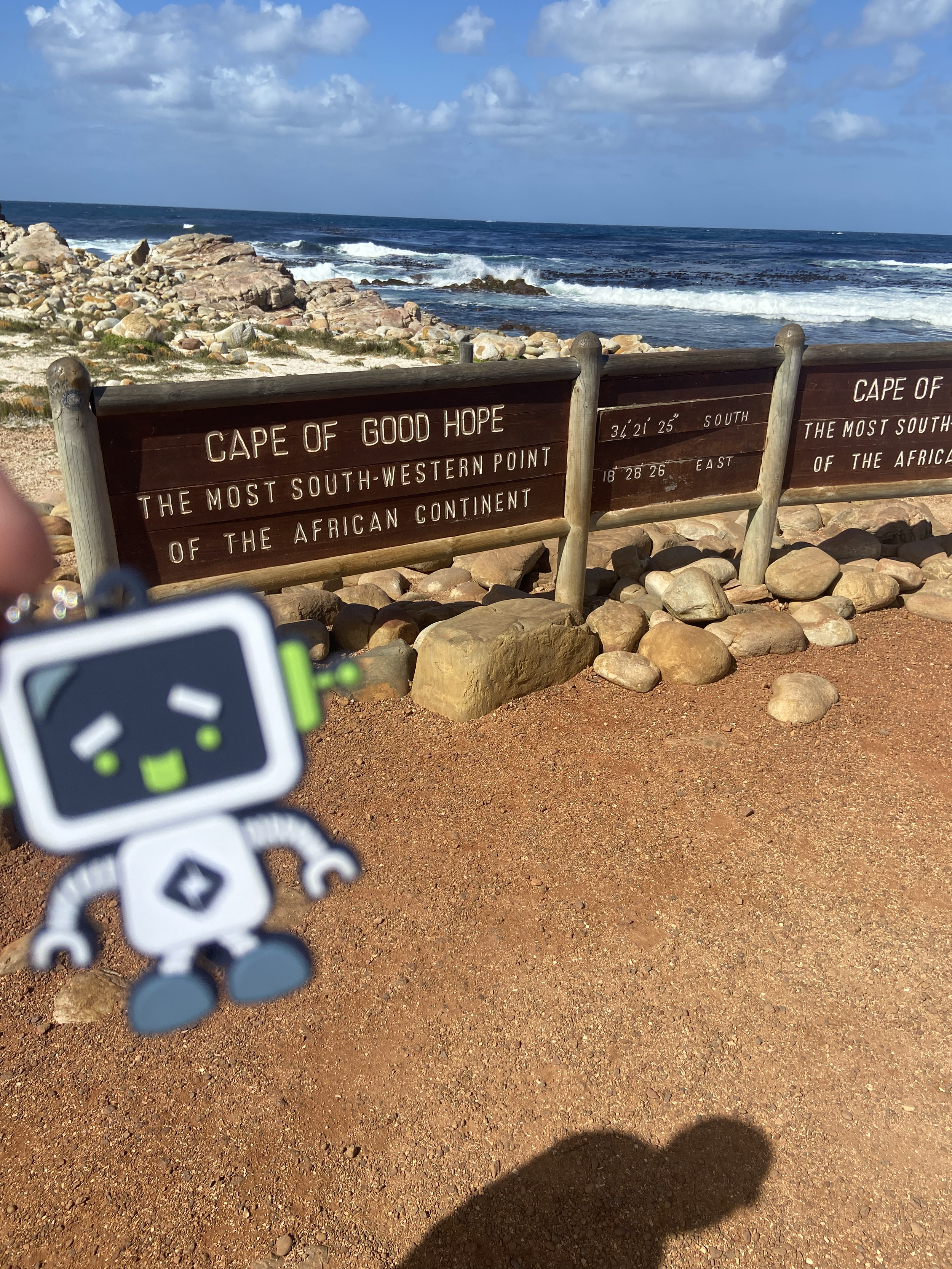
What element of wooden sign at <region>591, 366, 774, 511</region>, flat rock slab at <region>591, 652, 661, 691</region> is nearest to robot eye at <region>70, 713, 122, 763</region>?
flat rock slab at <region>591, 652, 661, 691</region>

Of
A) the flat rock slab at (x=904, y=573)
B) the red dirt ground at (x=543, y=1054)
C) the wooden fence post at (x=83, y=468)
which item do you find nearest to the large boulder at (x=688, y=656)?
the red dirt ground at (x=543, y=1054)

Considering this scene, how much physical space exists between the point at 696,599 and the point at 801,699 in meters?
1.05

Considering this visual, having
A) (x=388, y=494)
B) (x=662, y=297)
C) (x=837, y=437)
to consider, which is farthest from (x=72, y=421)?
(x=662, y=297)

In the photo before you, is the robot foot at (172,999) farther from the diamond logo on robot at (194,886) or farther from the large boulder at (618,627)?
the large boulder at (618,627)

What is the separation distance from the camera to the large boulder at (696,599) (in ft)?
17.6

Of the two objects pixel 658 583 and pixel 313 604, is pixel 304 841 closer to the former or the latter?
pixel 313 604

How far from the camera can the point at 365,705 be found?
14.7 ft

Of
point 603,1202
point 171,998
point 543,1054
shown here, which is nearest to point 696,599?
point 543,1054

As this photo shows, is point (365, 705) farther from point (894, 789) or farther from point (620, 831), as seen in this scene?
point (894, 789)

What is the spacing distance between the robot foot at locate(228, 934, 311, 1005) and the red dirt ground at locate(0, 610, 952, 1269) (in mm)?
1152

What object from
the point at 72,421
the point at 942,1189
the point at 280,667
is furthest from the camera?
the point at 72,421

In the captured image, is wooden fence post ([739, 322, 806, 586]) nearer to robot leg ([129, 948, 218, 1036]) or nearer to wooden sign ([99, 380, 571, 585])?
wooden sign ([99, 380, 571, 585])

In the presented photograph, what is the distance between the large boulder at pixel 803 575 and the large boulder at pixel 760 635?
0.51 metres

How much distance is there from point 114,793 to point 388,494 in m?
3.98
